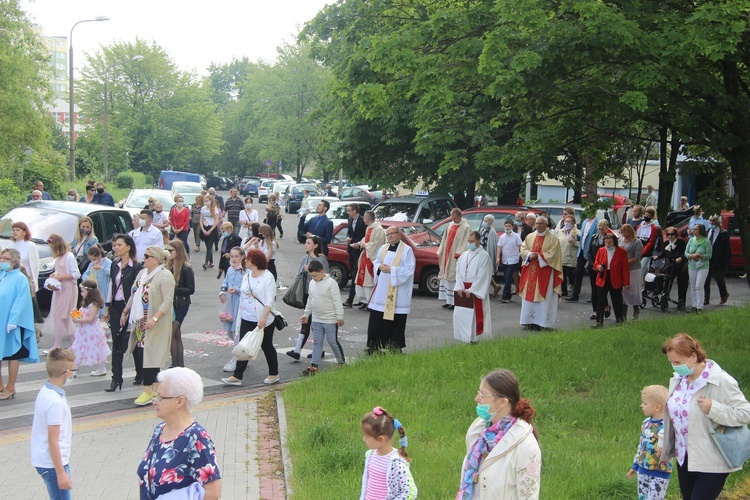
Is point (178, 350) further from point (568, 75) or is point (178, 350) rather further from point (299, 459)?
point (568, 75)

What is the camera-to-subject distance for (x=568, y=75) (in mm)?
12656

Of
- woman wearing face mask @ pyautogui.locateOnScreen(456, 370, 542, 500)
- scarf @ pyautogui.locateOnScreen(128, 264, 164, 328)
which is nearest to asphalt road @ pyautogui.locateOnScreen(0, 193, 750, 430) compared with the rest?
scarf @ pyautogui.locateOnScreen(128, 264, 164, 328)

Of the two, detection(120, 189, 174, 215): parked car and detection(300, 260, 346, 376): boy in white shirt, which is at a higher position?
detection(120, 189, 174, 215): parked car

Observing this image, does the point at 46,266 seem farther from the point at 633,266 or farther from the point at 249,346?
the point at 633,266

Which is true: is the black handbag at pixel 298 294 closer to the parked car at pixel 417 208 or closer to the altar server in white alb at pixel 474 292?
the altar server in white alb at pixel 474 292

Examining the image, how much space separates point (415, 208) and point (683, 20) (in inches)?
530

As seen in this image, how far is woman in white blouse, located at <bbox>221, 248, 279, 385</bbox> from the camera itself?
10.9 metres

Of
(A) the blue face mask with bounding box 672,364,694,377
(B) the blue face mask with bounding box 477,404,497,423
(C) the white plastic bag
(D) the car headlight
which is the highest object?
(A) the blue face mask with bounding box 672,364,694,377

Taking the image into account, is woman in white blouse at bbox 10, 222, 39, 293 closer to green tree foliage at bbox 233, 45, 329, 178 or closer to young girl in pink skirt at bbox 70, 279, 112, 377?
young girl in pink skirt at bbox 70, 279, 112, 377

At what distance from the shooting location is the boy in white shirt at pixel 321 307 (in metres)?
11.2

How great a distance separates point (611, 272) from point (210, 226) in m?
12.5

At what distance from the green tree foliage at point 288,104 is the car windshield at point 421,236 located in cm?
5085

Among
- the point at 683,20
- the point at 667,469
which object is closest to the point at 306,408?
the point at 667,469

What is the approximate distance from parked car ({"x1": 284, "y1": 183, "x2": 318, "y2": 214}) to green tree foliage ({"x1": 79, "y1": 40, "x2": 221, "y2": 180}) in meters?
19.0
